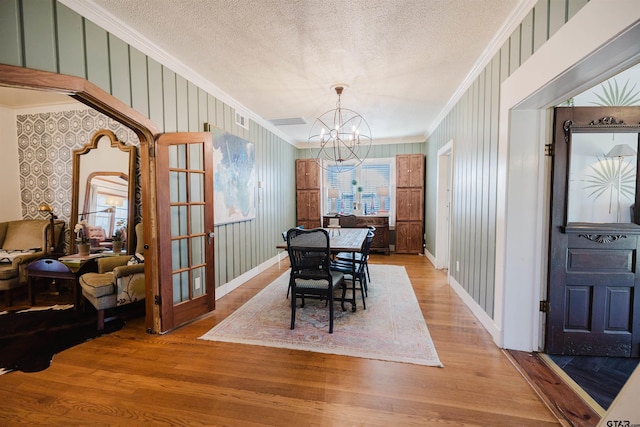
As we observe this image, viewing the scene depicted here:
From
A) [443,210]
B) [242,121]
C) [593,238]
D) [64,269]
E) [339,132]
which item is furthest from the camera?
[443,210]

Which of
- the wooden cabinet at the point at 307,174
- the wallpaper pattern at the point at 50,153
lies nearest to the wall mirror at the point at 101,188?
the wallpaper pattern at the point at 50,153

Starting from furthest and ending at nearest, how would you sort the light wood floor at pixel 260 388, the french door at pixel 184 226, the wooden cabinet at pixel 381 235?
the wooden cabinet at pixel 381 235
the french door at pixel 184 226
the light wood floor at pixel 260 388

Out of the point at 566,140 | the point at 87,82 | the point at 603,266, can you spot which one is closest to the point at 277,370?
the point at 87,82

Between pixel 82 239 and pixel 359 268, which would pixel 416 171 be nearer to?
pixel 359 268

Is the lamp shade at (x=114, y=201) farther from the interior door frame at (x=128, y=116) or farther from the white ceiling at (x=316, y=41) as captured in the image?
the white ceiling at (x=316, y=41)

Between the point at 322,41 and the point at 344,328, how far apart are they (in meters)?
2.72

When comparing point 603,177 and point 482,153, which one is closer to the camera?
point 603,177

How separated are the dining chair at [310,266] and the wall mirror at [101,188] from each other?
271 centimetres

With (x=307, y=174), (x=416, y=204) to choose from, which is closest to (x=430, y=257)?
(x=416, y=204)

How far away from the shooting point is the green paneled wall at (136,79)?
1672 mm

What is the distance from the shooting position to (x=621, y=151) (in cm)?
217

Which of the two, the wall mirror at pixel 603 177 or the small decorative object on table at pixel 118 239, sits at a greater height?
the wall mirror at pixel 603 177

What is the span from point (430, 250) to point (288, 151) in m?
3.80

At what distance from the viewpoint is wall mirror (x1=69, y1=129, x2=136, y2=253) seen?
3.84 m
